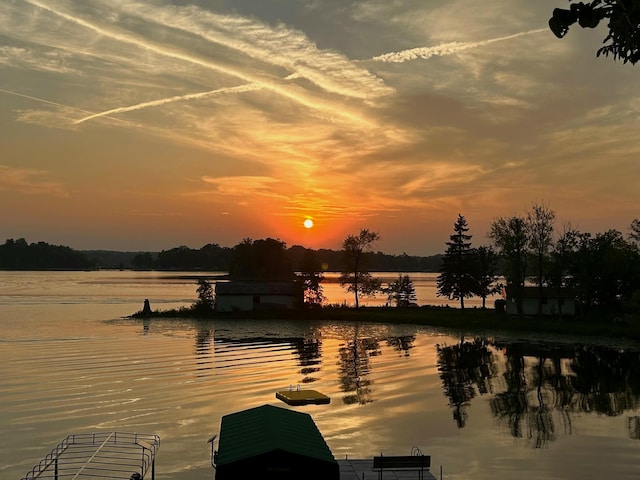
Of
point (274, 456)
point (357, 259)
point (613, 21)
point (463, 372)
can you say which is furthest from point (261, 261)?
point (613, 21)

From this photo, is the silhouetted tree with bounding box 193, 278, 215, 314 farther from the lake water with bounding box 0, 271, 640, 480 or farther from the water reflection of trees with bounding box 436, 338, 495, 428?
the water reflection of trees with bounding box 436, 338, 495, 428

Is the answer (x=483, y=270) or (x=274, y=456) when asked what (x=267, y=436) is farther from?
(x=483, y=270)

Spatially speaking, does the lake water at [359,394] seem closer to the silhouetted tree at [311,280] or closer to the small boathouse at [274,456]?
the small boathouse at [274,456]

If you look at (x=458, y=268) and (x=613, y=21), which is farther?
(x=458, y=268)

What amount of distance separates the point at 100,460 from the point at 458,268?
9558 cm

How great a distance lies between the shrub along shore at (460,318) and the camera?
75875 mm

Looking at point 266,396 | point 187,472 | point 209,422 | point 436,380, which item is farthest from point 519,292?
point 187,472

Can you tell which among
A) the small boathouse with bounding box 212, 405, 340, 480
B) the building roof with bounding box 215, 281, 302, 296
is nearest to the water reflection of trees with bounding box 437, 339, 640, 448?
the small boathouse with bounding box 212, 405, 340, 480

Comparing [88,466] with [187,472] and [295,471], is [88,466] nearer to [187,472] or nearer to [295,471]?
[187,472]

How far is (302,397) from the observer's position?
122 ft

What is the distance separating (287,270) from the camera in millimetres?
154125

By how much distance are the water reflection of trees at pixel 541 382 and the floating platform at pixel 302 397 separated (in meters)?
8.18

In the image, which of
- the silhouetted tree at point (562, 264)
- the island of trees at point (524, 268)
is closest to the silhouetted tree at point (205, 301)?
the island of trees at point (524, 268)

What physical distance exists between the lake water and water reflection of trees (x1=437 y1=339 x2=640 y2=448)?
15cm
